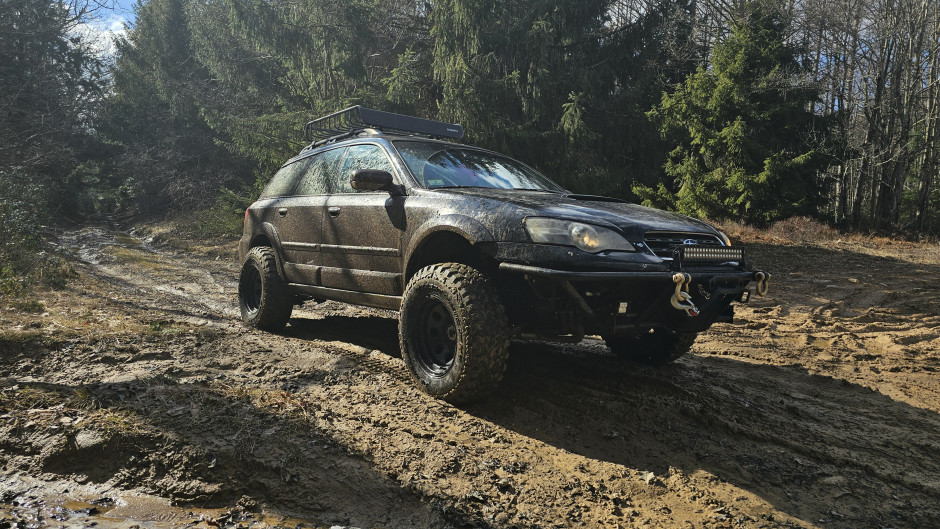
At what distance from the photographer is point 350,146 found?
16.9 ft

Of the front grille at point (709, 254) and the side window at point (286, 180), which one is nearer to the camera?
the front grille at point (709, 254)

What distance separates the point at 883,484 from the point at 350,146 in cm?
448

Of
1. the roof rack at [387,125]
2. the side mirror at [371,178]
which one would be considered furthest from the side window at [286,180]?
the side mirror at [371,178]

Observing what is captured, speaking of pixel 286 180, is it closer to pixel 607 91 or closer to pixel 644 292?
pixel 644 292

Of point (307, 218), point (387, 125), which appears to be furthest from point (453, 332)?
point (387, 125)

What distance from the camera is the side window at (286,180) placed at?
586 centimetres

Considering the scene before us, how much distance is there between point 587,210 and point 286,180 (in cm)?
369

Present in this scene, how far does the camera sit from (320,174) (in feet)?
17.8

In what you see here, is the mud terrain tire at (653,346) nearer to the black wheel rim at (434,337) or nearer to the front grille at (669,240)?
the front grille at (669,240)

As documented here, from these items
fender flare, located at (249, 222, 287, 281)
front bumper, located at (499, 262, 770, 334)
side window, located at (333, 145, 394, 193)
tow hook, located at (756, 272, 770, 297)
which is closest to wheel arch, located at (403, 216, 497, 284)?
front bumper, located at (499, 262, 770, 334)

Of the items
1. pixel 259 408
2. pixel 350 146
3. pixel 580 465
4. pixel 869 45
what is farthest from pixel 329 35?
pixel 869 45

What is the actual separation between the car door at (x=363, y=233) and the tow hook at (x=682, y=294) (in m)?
1.95

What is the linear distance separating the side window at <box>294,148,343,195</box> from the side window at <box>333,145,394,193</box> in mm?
141

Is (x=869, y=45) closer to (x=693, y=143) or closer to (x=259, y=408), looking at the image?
(x=693, y=143)
